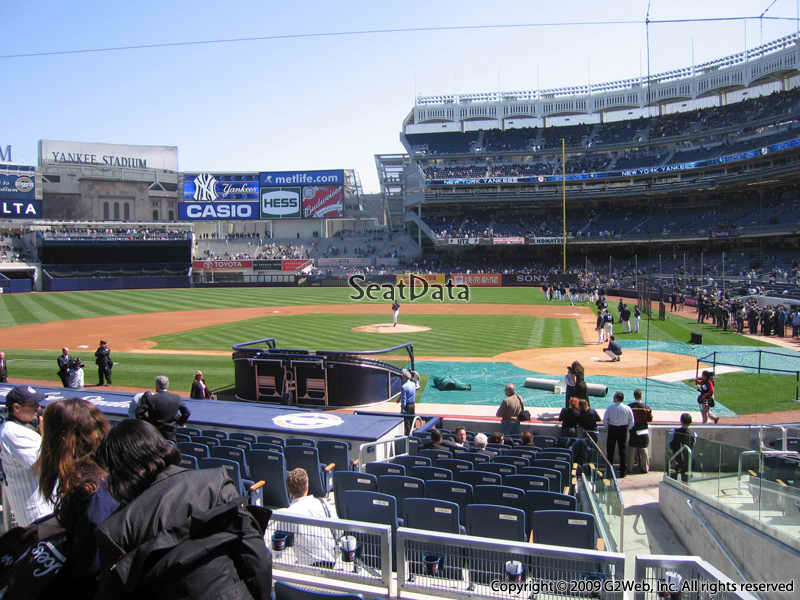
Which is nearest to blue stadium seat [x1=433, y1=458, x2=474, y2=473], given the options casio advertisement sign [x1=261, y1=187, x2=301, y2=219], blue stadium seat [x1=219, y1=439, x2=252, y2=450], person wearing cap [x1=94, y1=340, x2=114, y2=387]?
blue stadium seat [x1=219, y1=439, x2=252, y2=450]

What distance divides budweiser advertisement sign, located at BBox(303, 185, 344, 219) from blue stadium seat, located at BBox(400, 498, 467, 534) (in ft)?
267

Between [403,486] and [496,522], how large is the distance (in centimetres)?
137

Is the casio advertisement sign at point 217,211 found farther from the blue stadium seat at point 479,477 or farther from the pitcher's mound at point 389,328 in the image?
the blue stadium seat at point 479,477

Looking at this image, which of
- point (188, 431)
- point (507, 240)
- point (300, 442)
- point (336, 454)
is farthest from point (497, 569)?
point (507, 240)

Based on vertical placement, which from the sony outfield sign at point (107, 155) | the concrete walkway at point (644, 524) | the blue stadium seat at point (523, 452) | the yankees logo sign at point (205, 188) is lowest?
the concrete walkway at point (644, 524)

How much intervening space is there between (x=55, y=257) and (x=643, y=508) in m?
72.5

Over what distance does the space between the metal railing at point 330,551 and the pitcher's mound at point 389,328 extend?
25381 mm

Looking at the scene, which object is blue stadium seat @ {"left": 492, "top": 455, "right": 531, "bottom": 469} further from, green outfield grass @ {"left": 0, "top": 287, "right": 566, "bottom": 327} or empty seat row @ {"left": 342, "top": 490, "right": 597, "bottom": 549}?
green outfield grass @ {"left": 0, "top": 287, "right": 566, "bottom": 327}

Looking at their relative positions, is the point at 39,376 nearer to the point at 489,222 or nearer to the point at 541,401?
the point at 541,401

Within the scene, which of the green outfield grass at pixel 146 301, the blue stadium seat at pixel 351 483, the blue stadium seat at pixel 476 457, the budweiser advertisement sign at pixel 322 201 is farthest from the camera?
the budweiser advertisement sign at pixel 322 201

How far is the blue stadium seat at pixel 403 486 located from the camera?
6.51m

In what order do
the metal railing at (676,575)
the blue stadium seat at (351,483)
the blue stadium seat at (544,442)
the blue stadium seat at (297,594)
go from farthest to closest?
the blue stadium seat at (544,442) → the blue stadium seat at (351,483) → the metal railing at (676,575) → the blue stadium seat at (297,594)

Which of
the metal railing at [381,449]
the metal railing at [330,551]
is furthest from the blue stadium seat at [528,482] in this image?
the metal railing at [330,551]

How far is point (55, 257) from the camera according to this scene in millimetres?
66562
